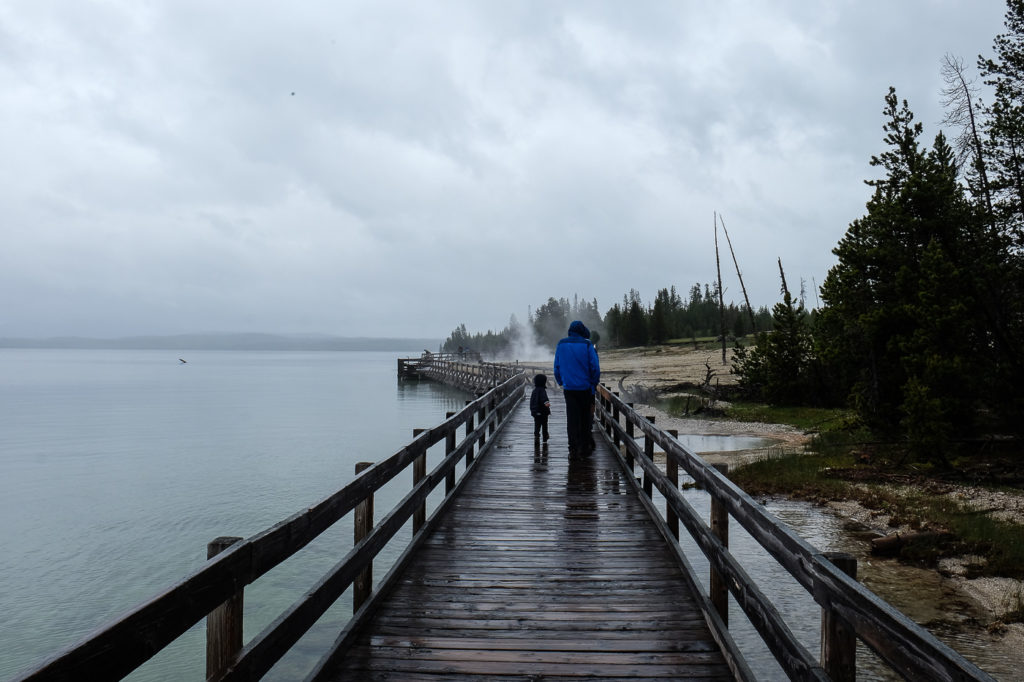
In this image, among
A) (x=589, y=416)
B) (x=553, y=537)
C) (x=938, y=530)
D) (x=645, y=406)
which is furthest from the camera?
(x=645, y=406)

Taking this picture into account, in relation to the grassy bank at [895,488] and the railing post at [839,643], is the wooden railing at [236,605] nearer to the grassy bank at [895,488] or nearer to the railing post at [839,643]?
the railing post at [839,643]

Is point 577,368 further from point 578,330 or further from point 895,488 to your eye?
point 895,488

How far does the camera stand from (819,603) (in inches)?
106

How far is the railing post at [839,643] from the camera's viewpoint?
255 cm

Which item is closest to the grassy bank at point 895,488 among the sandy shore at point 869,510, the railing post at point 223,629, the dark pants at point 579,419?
the sandy shore at point 869,510

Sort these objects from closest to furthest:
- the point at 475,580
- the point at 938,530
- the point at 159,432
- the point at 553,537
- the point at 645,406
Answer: the point at 475,580, the point at 553,537, the point at 938,530, the point at 645,406, the point at 159,432

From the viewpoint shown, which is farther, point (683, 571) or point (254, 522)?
point (254, 522)

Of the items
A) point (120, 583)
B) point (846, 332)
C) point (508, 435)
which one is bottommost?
point (120, 583)

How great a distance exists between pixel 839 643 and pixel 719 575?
1.63 meters

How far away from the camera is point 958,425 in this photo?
14.0m

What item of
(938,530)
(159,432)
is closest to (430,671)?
(938,530)

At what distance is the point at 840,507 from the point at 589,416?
17.5ft

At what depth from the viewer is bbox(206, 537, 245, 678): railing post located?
8.55 feet

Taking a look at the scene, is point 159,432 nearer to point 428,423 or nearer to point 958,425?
point 428,423
